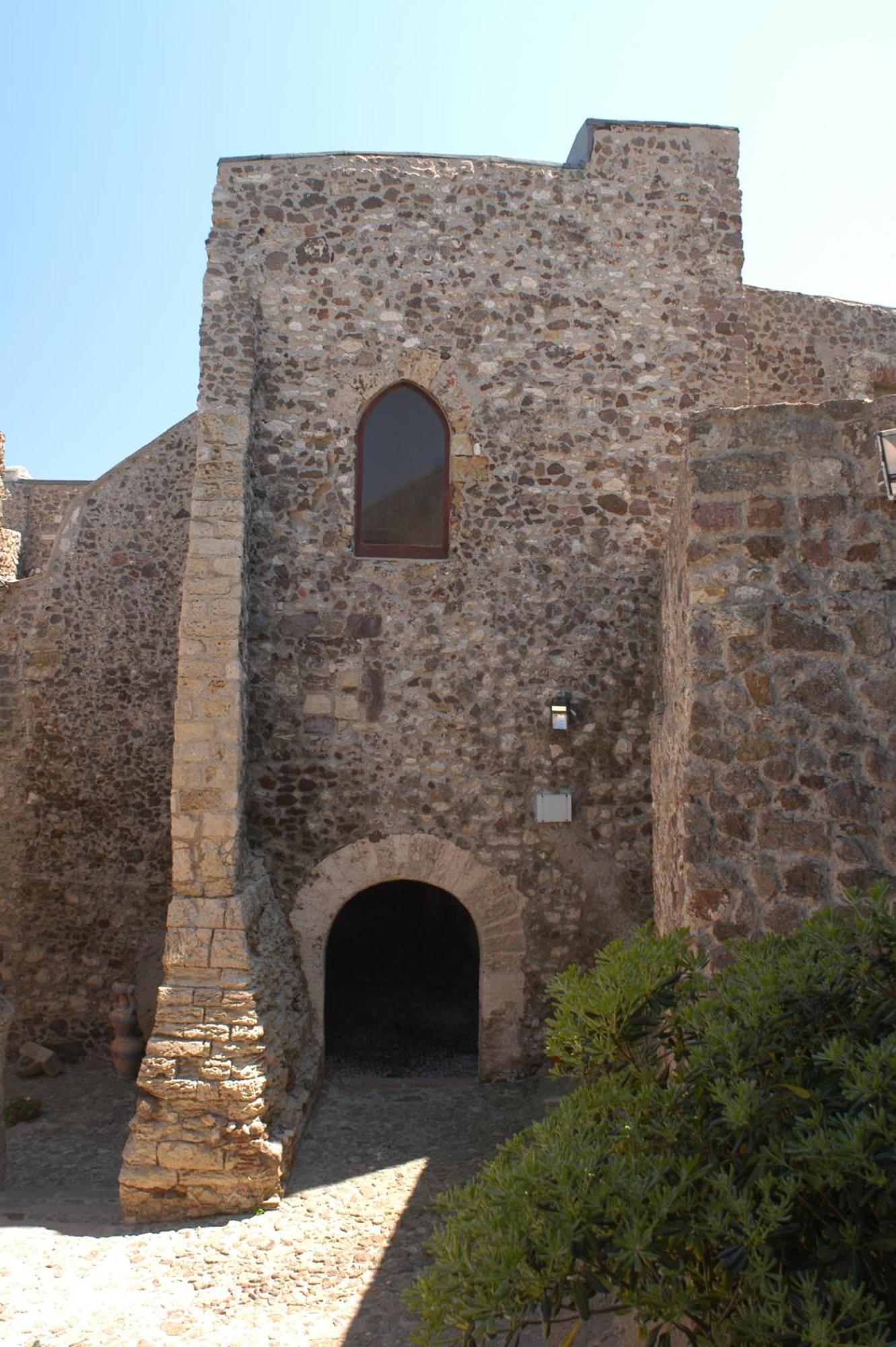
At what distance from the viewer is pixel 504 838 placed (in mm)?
7008

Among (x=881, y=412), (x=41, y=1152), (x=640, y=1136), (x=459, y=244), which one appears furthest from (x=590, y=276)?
(x=41, y=1152)

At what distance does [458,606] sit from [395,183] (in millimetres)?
3280

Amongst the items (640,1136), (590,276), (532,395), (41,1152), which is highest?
(590,276)

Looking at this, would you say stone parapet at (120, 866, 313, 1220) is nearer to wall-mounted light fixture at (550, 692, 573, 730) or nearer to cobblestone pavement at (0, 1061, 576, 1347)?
cobblestone pavement at (0, 1061, 576, 1347)

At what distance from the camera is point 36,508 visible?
18.3 meters

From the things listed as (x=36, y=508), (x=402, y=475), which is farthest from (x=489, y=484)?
(x=36, y=508)

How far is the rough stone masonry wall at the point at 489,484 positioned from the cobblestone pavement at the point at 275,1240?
1.13 metres

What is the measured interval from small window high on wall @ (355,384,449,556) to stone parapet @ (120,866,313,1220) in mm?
2749

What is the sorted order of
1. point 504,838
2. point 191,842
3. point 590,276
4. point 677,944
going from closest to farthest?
point 677,944 → point 191,842 → point 504,838 → point 590,276

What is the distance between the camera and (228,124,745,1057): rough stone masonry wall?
7027 millimetres

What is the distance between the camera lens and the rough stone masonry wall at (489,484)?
7027 millimetres

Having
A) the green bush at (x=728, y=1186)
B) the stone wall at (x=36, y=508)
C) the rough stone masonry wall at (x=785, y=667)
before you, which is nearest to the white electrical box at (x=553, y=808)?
the rough stone masonry wall at (x=785, y=667)

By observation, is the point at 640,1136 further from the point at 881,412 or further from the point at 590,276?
the point at 590,276

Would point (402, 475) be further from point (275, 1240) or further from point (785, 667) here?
point (275, 1240)
